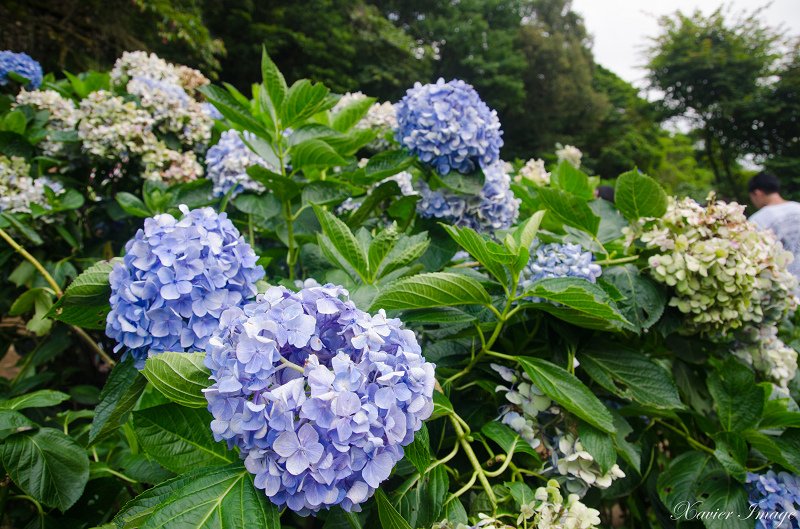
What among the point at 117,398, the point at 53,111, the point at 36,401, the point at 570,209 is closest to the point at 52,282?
the point at 36,401

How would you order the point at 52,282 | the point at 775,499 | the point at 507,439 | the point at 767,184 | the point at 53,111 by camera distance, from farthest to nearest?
the point at 767,184 < the point at 53,111 < the point at 52,282 < the point at 775,499 < the point at 507,439

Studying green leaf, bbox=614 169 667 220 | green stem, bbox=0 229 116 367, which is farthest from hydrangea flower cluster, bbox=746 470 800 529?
green stem, bbox=0 229 116 367

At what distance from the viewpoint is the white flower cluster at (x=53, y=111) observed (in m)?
1.91

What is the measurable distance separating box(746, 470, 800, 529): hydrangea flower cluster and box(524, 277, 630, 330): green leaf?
470mm

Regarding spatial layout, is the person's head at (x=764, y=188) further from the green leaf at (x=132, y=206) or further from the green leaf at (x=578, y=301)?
the green leaf at (x=132, y=206)

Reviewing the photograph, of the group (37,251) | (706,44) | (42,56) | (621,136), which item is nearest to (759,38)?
(706,44)

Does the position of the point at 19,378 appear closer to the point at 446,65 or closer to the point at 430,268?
the point at 430,268

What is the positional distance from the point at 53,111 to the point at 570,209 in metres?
A: 1.91

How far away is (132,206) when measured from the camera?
4.77 ft

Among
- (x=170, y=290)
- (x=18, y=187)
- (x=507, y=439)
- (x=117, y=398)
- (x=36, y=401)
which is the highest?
(x=170, y=290)

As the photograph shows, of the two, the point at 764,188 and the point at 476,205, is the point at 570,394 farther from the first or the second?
the point at 764,188

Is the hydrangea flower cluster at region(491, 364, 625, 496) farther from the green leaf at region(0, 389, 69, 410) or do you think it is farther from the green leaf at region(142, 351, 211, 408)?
the green leaf at region(0, 389, 69, 410)

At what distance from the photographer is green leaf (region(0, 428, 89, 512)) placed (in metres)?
0.92

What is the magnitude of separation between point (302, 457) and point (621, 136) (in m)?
21.9
